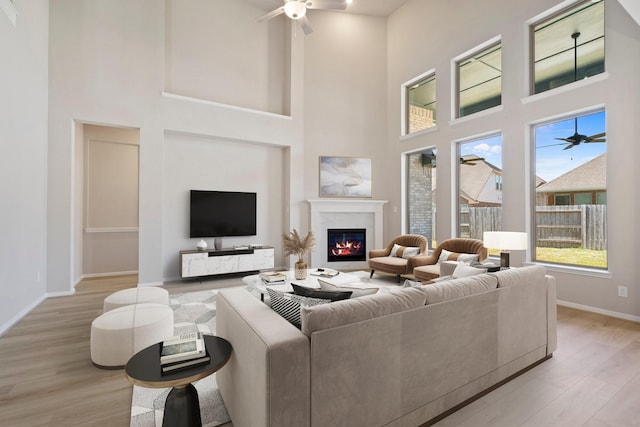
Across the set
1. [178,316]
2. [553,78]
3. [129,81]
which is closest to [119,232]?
[129,81]

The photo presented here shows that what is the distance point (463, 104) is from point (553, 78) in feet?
5.02

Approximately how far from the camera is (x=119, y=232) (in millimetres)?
6215

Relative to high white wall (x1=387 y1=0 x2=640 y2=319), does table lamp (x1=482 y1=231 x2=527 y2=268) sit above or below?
below

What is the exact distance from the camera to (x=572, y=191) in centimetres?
434

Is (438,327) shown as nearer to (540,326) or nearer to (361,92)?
(540,326)

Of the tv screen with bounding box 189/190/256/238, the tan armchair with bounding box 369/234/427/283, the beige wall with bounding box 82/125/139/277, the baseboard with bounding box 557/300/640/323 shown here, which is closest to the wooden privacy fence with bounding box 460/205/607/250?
the baseboard with bounding box 557/300/640/323

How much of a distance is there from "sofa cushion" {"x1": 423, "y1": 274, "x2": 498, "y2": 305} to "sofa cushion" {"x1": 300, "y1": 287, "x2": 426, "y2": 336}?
0.08 metres

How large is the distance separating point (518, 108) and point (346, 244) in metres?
4.09

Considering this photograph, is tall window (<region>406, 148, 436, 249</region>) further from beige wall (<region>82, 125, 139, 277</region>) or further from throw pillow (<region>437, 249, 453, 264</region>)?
beige wall (<region>82, 125, 139, 277</region>)

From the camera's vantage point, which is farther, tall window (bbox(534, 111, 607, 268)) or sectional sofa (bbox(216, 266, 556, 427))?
tall window (bbox(534, 111, 607, 268))

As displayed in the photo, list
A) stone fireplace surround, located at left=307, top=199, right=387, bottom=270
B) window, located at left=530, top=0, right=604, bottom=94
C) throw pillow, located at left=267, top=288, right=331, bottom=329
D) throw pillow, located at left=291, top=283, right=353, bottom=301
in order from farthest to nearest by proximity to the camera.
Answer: stone fireplace surround, located at left=307, top=199, right=387, bottom=270, window, located at left=530, top=0, right=604, bottom=94, throw pillow, located at left=291, top=283, right=353, bottom=301, throw pillow, located at left=267, top=288, right=331, bottom=329

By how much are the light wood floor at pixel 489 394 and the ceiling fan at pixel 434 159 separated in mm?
3191

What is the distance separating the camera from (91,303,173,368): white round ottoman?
2.51 meters

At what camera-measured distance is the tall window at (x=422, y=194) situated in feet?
21.4
